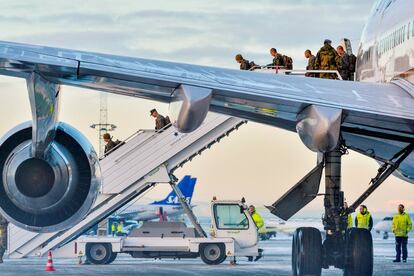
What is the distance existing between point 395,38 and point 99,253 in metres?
16.9

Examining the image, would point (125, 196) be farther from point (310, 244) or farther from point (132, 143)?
point (310, 244)

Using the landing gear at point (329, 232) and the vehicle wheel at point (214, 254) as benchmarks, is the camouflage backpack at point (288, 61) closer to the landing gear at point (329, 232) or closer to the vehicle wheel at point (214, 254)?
the vehicle wheel at point (214, 254)

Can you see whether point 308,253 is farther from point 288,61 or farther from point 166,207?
point 166,207

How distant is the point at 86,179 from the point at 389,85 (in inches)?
218

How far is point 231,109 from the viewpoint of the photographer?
1948 centimetres

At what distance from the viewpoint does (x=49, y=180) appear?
19.4 meters

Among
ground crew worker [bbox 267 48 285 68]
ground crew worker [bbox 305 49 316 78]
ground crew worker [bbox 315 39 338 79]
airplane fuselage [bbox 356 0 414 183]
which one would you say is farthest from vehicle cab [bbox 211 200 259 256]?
airplane fuselage [bbox 356 0 414 183]

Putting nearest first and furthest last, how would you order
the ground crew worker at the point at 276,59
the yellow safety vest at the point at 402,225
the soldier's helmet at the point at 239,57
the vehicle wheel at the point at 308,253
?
the vehicle wheel at the point at 308,253, the ground crew worker at the point at 276,59, the soldier's helmet at the point at 239,57, the yellow safety vest at the point at 402,225

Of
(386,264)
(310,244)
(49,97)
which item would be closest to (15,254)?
(386,264)

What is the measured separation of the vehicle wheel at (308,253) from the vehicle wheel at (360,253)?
596 mm

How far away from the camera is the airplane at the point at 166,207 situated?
76125 mm

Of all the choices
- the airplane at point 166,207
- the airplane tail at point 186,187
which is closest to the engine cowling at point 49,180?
the airplane at point 166,207

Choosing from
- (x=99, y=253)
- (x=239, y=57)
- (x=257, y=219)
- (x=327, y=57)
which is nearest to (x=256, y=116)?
(x=327, y=57)

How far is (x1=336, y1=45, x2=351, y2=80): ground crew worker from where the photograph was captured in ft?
99.6
